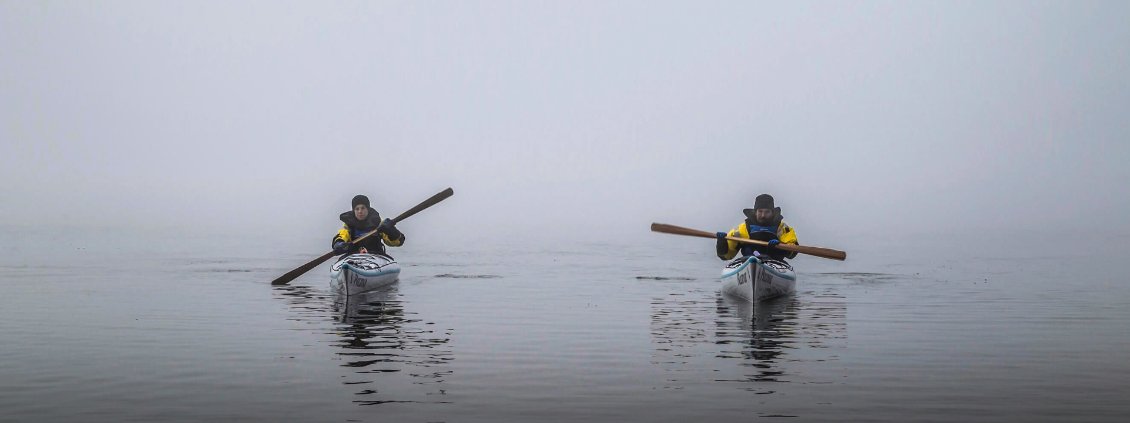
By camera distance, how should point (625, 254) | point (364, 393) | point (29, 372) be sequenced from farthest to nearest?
point (625, 254) < point (29, 372) < point (364, 393)

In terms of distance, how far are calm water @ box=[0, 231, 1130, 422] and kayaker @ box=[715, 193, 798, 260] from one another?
1.30 m

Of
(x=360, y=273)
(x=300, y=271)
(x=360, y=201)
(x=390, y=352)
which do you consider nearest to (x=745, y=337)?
(x=390, y=352)

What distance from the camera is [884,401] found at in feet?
38.4

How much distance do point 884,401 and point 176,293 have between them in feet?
65.7

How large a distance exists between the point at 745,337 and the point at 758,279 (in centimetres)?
575

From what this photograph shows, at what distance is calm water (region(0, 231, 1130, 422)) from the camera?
37.3ft

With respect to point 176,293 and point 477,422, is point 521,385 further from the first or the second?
point 176,293

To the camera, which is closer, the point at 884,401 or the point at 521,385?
the point at 884,401

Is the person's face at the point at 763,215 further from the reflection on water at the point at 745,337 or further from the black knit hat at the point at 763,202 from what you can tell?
the reflection on water at the point at 745,337

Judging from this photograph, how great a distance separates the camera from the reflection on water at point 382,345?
12336 mm

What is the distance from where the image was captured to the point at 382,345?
16406 mm

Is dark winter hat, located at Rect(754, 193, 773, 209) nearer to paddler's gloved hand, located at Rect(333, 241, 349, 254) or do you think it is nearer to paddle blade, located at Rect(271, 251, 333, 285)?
paddler's gloved hand, located at Rect(333, 241, 349, 254)

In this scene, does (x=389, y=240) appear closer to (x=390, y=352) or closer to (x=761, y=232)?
(x=761, y=232)

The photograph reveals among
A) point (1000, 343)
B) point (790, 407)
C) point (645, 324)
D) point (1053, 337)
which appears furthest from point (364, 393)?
point (1053, 337)
